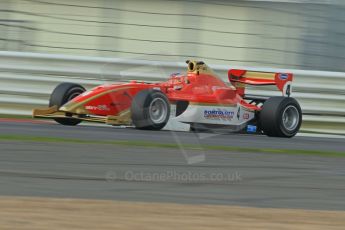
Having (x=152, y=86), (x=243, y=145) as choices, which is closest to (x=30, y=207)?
(x=243, y=145)

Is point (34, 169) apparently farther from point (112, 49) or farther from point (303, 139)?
point (112, 49)

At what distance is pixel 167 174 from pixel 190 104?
387 centimetres

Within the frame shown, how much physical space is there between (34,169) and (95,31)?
570 centimetres

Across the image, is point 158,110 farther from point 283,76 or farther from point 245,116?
point 283,76

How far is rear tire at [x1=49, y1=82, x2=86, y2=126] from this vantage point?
35.0 feet

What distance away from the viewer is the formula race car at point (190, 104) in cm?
1034

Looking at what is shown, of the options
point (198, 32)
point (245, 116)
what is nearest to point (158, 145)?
point (245, 116)

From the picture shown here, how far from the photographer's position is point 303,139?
11.0 metres

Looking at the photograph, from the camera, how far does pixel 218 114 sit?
10875 millimetres

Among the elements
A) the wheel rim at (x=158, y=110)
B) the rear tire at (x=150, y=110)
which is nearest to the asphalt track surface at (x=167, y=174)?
the rear tire at (x=150, y=110)

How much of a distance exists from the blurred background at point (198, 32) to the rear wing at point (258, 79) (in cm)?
71
